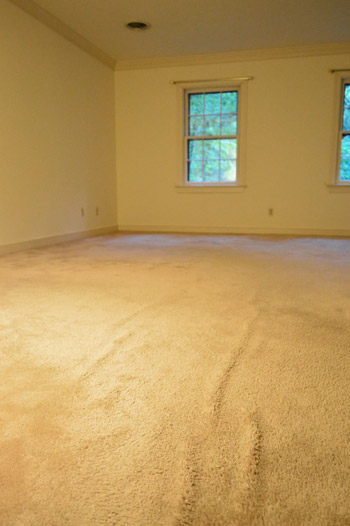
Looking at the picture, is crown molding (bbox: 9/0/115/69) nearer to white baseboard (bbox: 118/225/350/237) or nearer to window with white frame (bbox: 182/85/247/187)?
window with white frame (bbox: 182/85/247/187)

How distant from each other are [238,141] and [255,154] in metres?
0.32

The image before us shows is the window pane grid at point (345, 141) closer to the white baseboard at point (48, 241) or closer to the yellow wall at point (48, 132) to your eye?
the yellow wall at point (48, 132)

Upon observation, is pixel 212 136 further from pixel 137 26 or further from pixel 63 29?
pixel 63 29

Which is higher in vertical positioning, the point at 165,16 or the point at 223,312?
the point at 165,16

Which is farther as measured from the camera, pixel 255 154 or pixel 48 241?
pixel 255 154

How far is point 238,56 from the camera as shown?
559cm

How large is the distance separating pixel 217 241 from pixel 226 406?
3919 mm

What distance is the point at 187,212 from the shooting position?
6195 mm

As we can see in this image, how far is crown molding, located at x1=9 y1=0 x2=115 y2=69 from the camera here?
13.1 ft

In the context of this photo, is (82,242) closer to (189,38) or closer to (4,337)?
(189,38)

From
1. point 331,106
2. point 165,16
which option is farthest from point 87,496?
point 331,106

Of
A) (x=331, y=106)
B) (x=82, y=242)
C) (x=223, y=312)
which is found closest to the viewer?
(x=223, y=312)

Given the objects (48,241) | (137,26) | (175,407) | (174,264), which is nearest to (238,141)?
(137,26)

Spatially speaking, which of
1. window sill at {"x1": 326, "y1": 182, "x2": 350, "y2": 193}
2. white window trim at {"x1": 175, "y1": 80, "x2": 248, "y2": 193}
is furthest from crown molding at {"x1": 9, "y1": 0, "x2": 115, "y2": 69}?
window sill at {"x1": 326, "y1": 182, "x2": 350, "y2": 193}
